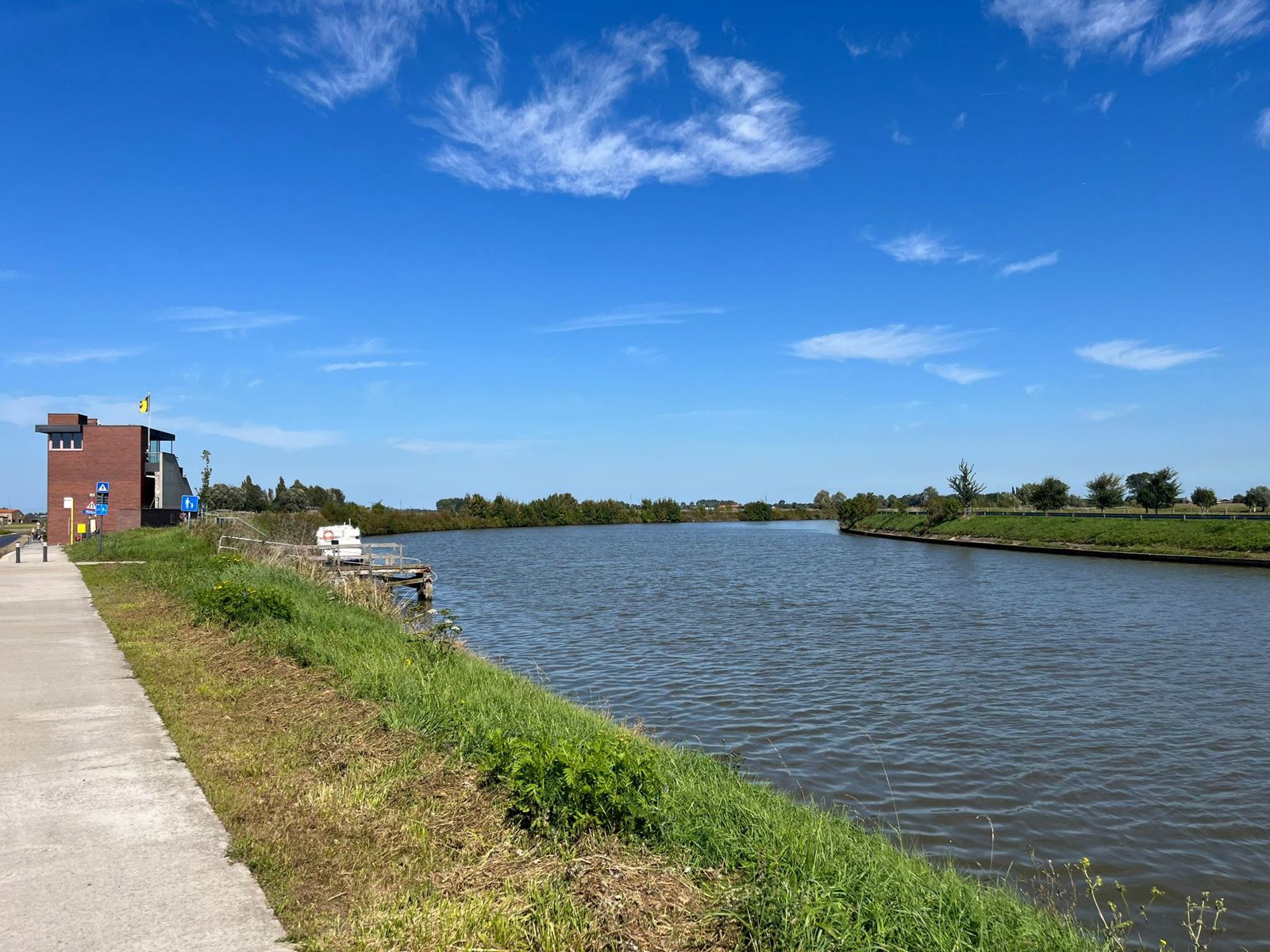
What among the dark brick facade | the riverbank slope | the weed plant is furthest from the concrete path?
the dark brick facade

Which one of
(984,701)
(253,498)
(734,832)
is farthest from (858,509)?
(734,832)

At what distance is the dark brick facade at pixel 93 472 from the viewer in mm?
56594

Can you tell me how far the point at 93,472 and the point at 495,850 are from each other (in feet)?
208

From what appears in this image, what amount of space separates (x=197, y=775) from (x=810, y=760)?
790cm

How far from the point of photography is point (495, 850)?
5.36 m

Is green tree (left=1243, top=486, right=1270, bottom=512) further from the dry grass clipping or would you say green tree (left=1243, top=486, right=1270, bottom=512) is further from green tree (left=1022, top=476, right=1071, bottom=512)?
the dry grass clipping

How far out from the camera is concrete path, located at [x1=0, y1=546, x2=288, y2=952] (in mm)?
4410

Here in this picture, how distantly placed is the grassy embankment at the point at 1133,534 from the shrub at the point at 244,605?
5004 centimetres

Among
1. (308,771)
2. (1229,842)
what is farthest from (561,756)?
(1229,842)

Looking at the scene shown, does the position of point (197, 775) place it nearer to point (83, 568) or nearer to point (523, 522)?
point (83, 568)

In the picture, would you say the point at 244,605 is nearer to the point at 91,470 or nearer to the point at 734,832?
the point at 734,832

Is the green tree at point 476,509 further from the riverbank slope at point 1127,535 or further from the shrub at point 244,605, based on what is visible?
the shrub at point 244,605

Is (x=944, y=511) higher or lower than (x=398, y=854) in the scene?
higher

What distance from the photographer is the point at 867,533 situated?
106m
